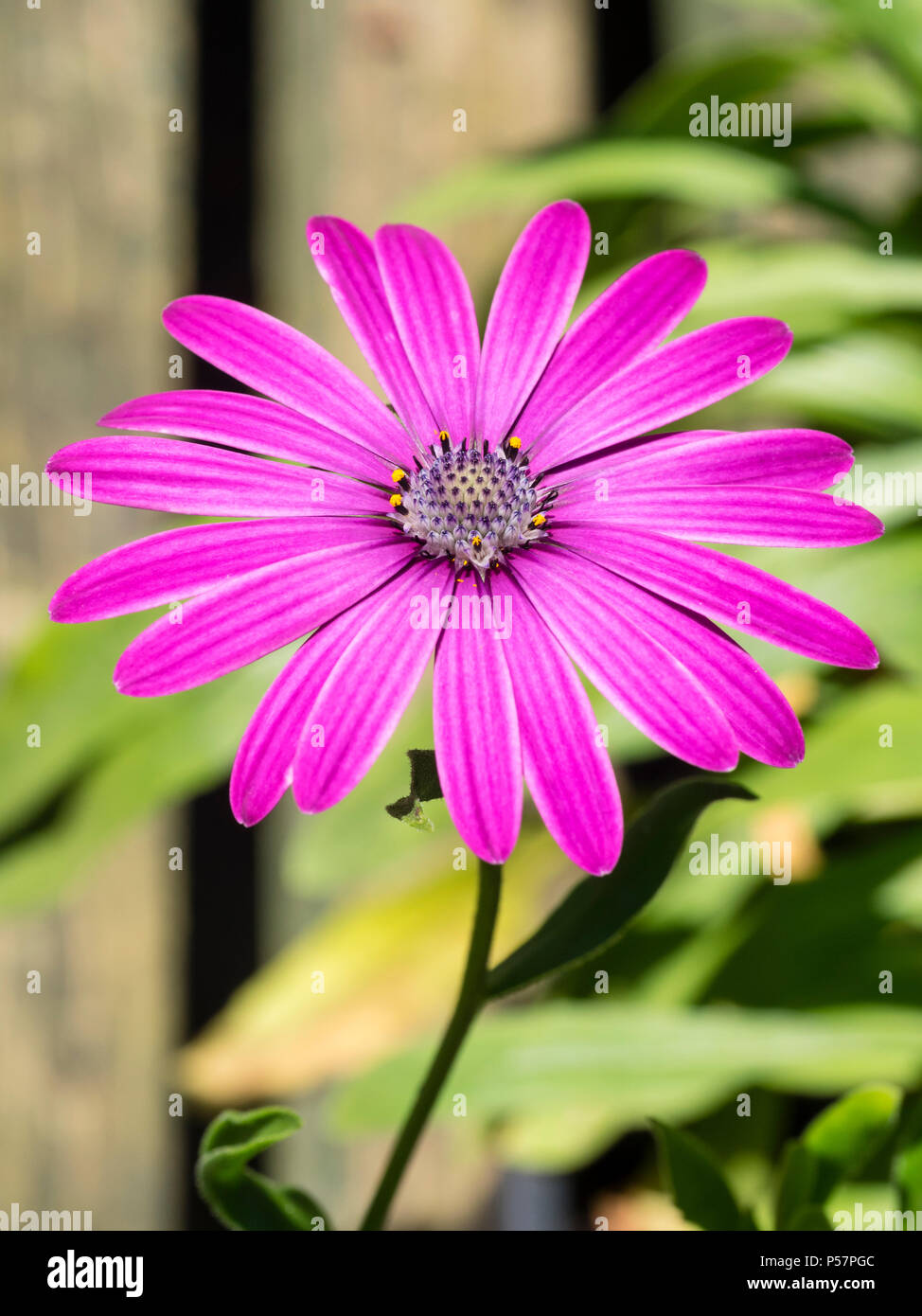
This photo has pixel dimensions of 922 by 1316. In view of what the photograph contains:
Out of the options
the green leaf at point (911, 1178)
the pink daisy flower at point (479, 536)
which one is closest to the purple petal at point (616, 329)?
the pink daisy flower at point (479, 536)

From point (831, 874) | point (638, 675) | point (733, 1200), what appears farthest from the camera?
point (831, 874)

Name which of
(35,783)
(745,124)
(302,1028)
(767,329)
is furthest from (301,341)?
(745,124)

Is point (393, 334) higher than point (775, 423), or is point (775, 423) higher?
point (775, 423)

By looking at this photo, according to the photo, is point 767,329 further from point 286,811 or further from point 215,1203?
point 286,811

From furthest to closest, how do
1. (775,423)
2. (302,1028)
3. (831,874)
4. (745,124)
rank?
(775,423)
(745,124)
(302,1028)
(831,874)

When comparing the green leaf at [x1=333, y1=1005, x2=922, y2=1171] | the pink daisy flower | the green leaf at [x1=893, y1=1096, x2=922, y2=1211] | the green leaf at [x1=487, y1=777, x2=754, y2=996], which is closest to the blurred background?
the green leaf at [x1=333, y1=1005, x2=922, y2=1171]

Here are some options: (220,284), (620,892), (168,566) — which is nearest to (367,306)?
(168,566)

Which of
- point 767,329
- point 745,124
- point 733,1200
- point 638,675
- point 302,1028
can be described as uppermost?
point 745,124

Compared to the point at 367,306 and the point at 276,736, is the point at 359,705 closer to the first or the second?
the point at 276,736
